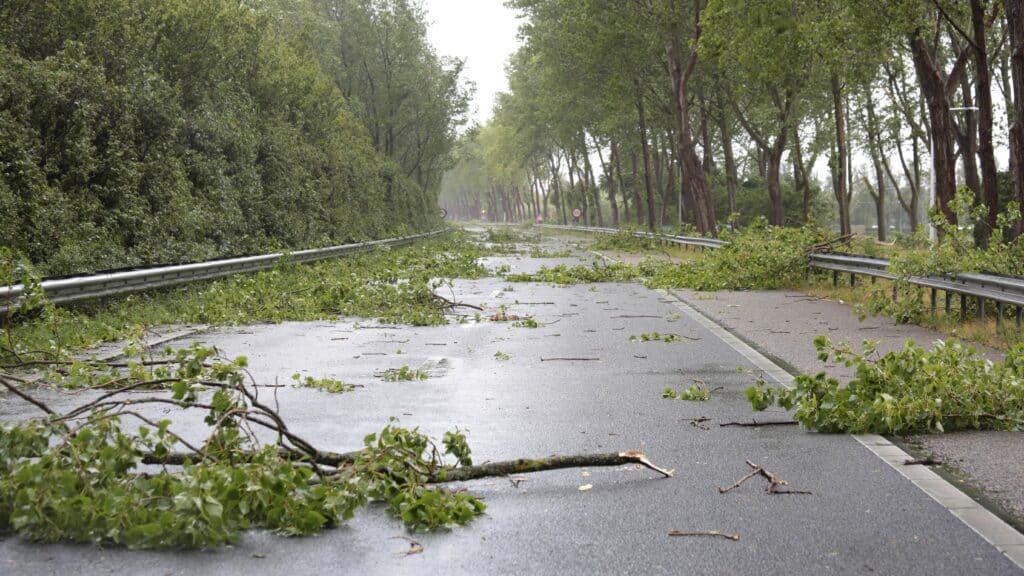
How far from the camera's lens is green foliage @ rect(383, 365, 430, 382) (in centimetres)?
926

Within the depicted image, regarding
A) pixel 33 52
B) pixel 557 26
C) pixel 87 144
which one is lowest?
pixel 87 144

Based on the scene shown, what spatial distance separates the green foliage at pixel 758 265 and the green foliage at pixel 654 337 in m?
7.97

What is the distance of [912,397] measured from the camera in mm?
6871

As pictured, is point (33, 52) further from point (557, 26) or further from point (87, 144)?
point (557, 26)

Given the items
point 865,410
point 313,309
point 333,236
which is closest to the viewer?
point 865,410

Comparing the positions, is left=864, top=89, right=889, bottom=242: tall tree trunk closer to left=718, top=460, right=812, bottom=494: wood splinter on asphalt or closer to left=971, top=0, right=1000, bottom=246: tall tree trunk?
left=971, top=0, right=1000, bottom=246: tall tree trunk

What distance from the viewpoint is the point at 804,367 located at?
9.52 m

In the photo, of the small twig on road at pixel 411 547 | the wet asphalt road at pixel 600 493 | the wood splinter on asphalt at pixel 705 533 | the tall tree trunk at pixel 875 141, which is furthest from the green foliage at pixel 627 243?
the small twig on road at pixel 411 547

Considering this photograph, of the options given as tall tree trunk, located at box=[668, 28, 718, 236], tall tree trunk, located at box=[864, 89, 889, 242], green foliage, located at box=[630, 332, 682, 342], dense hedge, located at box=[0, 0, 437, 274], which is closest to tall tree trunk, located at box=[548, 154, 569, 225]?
tall tree trunk, located at box=[864, 89, 889, 242]

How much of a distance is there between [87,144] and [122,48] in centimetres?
395

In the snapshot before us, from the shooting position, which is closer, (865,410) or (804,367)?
(865,410)

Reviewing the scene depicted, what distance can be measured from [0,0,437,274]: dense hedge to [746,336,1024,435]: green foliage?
11.6 metres

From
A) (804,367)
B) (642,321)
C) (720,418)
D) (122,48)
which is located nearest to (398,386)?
(720,418)

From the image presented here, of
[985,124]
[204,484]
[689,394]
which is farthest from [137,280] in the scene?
[985,124]
